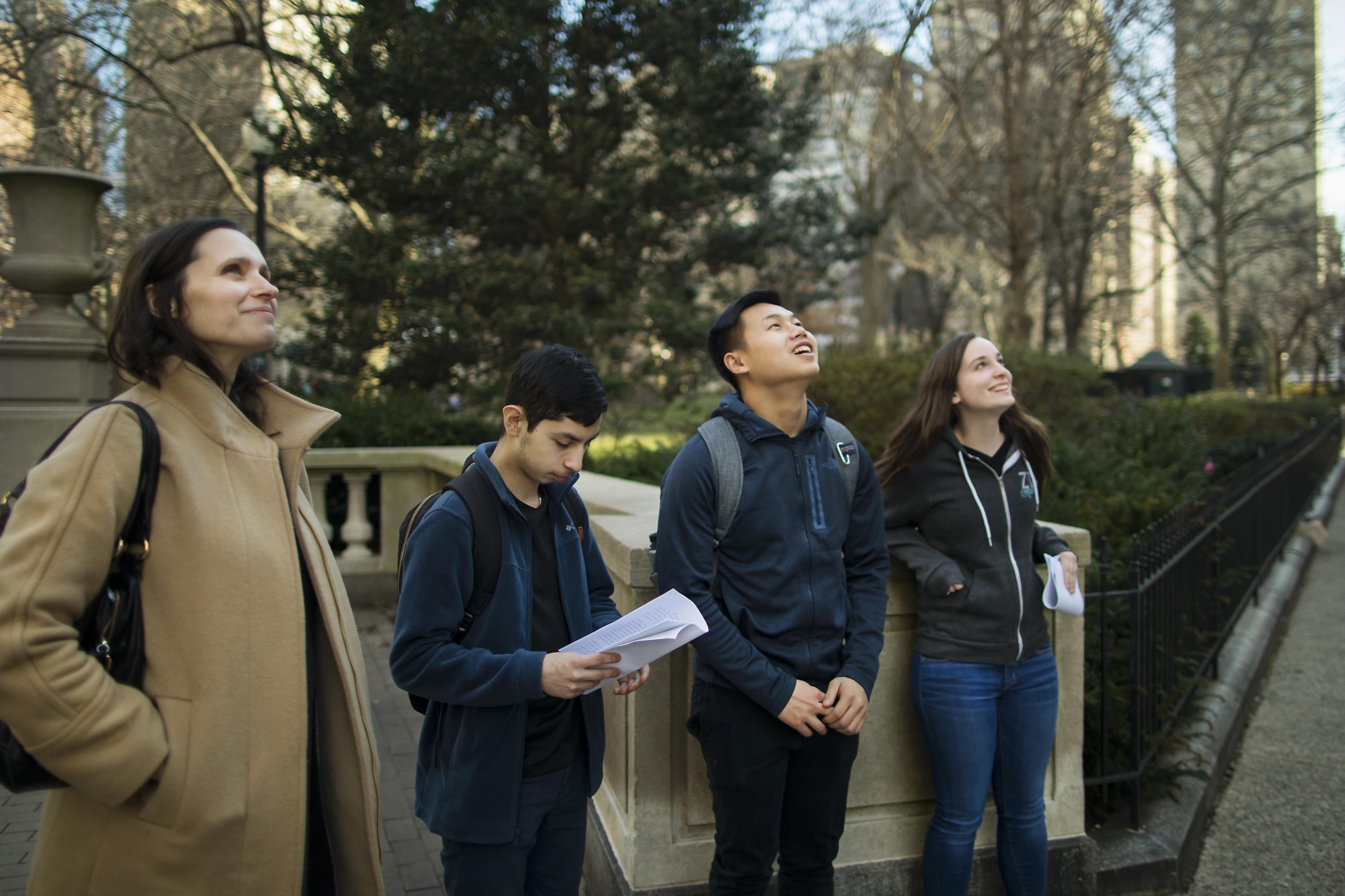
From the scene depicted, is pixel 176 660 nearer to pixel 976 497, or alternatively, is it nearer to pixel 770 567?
pixel 770 567

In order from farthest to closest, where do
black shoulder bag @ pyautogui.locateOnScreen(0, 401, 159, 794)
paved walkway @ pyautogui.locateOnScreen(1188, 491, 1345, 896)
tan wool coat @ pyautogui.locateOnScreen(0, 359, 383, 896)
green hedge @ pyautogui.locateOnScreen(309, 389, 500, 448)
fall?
1. green hedge @ pyautogui.locateOnScreen(309, 389, 500, 448)
2. paved walkway @ pyautogui.locateOnScreen(1188, 491, 1345, 896)
3. black shoulder bag @ pyautogui.locateOnScreen(0, 401, 159, 794)
4. tan wool coat @ pyautogui.locateOnScreen(0, 359, 383, 896)

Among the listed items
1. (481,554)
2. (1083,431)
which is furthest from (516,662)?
(1083,431)

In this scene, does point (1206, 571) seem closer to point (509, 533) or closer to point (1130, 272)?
point (509, 533)

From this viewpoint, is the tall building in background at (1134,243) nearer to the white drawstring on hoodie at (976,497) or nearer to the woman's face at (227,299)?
the white drawstring on hoodie at (976,497)

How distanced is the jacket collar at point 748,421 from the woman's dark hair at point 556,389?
1.76ft

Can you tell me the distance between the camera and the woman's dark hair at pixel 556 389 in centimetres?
209

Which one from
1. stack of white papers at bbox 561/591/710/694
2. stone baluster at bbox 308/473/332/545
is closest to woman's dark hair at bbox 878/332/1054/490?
stack of white papers at bbox 561/591/710/694

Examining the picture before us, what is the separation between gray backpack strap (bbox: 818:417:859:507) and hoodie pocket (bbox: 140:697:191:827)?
1.72m

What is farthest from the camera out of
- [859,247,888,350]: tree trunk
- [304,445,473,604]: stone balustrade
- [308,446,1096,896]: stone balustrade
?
[859,247,888,350]: tree trunk

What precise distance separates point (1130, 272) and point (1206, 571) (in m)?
32.0

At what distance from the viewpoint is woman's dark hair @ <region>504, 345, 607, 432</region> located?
6.87ft

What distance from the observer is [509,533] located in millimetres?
2107

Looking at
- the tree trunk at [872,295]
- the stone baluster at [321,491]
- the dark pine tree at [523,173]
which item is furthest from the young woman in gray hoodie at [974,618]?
the tree trunk at [872,295]

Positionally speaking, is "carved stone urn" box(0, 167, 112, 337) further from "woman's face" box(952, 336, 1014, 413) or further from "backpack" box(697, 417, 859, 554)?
"woman's face" box(952, 336, 1014, 413)
